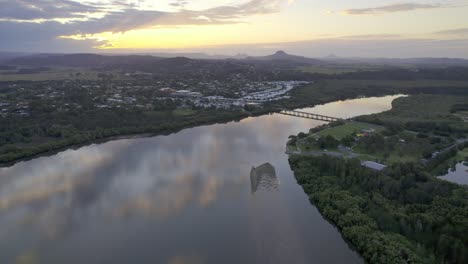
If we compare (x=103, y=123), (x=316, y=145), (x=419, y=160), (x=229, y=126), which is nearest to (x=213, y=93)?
(x=229, y=126)

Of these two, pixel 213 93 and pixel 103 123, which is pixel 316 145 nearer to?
pixel 103 123

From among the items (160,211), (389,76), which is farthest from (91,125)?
(389,76)

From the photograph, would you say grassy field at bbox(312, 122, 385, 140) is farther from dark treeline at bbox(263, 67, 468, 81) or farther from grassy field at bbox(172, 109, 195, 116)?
dark treeline at bbox(263, 67, 468, 81)

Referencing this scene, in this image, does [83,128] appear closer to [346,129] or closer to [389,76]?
[346,129]

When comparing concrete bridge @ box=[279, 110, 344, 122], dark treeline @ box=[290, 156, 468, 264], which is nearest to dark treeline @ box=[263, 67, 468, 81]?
concrete bridge @ box=[279, 110, 344, 122]

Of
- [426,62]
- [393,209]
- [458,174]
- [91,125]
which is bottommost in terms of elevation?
[458,174]

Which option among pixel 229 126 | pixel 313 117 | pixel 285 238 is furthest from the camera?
pixel 313 117

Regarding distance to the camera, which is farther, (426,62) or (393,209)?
(426,62)
